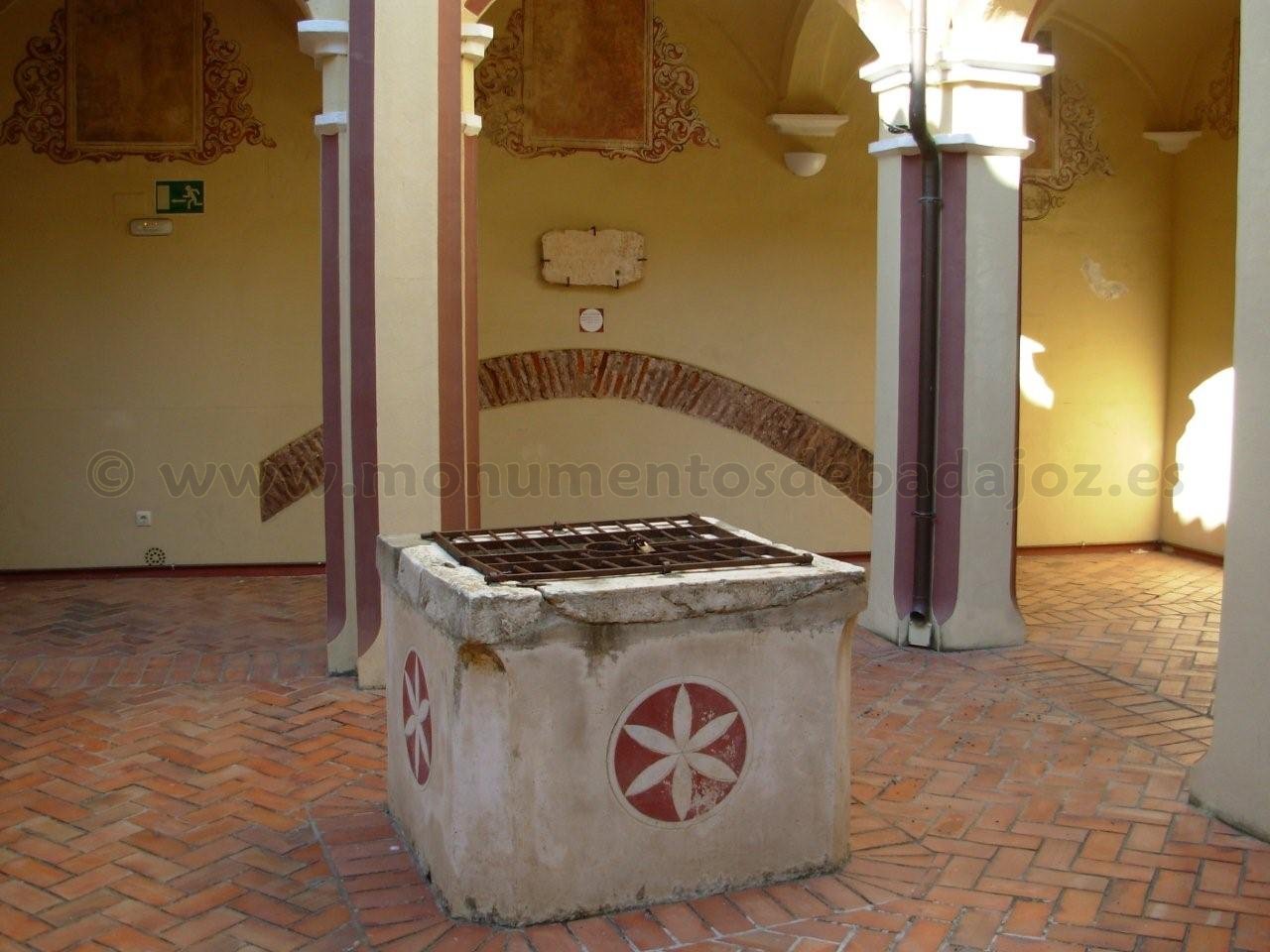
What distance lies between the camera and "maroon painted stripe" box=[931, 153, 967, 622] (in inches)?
253

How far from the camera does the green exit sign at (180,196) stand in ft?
26.9

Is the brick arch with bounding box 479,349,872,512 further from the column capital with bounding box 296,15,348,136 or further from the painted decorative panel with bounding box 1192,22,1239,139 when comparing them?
the painted decorative panel with bounding box 1192,22,1239,139

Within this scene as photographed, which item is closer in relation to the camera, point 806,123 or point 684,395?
point 806,123

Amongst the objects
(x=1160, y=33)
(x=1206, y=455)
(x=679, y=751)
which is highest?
(x=1160, y=33)

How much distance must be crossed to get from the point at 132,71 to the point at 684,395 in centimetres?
407

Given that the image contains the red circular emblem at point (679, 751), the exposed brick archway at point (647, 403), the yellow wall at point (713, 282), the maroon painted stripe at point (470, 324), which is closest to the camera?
the red circular emblem at point (679, 751)

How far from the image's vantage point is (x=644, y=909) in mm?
3566

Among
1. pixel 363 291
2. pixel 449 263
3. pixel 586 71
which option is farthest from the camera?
pixel 586 71

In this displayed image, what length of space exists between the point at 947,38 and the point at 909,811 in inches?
152

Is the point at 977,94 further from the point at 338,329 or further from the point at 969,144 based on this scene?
the point at 338,329

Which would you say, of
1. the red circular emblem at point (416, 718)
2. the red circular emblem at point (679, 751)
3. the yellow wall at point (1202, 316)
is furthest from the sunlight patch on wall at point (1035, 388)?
the red circular emblem at point (416, 718)

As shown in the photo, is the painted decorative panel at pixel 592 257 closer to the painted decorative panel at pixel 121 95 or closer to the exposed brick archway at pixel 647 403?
the exposed brick archway at pixel 647 403

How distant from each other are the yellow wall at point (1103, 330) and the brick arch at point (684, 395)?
136cm

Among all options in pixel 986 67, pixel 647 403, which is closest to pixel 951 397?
pixel 986 67
